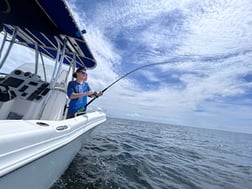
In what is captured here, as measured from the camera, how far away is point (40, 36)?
3.66m

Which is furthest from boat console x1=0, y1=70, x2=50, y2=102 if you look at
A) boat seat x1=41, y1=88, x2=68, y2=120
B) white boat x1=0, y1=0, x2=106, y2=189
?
A: boat seat x1=41, y1=88, x2=68, y2=120

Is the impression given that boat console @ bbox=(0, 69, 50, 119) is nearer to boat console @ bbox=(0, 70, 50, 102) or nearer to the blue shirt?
boat console @ bbox=(0, 70, 50, 102)

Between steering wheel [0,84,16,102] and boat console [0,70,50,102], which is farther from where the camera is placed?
boat console [0,70,50,102]

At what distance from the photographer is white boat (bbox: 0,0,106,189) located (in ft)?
3.91

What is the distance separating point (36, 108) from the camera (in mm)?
2664

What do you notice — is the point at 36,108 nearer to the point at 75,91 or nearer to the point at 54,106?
the point at 54,106

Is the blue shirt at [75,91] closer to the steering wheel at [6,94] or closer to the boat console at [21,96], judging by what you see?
the boat console at [21,96]

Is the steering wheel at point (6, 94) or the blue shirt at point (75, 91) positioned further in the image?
the blue shirt at point (75, 91)

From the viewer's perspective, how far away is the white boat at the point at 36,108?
1.19m

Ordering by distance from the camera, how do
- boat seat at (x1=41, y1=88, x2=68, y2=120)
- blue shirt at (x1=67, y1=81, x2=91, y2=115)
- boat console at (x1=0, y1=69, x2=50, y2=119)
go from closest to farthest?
1. boat console at (x1=0, y1=69, x2=50, y2=119)
2. boat seat at (x1=41, y1=88, x2=68, y2=120)
3. blue shirt at (x1=67, y1=81, x2=91, y2=115)

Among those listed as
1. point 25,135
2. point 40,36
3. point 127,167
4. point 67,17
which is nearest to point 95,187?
point 127,167

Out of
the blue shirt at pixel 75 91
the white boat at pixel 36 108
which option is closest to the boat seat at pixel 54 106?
the white boat at pixel 36 108

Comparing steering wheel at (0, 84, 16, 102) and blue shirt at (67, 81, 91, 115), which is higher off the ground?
blue shirt at (67, 81, 91, 115)

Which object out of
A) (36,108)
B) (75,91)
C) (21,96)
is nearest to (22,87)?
(21,96)
